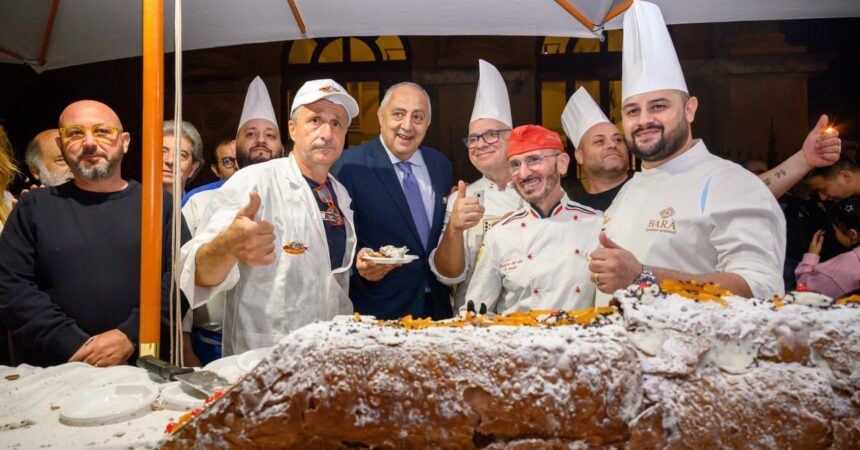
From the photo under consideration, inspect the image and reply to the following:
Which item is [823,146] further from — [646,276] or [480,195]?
[480,195]

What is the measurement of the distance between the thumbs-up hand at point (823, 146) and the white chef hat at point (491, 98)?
0.86m

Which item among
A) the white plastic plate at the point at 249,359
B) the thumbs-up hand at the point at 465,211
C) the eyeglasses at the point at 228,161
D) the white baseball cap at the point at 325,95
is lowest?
the white plastic plate at the point at 249,359

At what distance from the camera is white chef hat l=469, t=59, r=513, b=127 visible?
5.64 ft

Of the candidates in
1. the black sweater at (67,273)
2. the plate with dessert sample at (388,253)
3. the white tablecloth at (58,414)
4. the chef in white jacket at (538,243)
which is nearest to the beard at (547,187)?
the chef in white jacket at (538,243)

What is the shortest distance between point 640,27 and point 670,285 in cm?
79

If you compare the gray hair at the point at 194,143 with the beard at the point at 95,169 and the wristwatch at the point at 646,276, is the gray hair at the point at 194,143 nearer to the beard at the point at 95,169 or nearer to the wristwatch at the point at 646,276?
the beard at the point at 95,169

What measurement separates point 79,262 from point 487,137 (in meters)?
1.28

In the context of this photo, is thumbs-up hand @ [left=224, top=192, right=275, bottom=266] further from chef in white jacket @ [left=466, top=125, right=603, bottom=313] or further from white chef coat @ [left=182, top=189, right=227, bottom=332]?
chef in white jacket @ [left=466, top=125, right=603, bottom=313]

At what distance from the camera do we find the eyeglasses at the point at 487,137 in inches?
68.2

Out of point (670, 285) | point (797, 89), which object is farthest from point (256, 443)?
point (797, 89)

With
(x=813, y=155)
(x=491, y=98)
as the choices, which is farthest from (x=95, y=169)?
(x=813, y=155)

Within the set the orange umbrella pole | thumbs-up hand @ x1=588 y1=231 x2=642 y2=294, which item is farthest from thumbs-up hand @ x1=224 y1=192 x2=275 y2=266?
thumbs-up hand @ x1=588 y1=231 x2=642 y2=294

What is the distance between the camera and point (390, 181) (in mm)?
1681

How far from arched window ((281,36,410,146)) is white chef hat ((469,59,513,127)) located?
0.80ft
